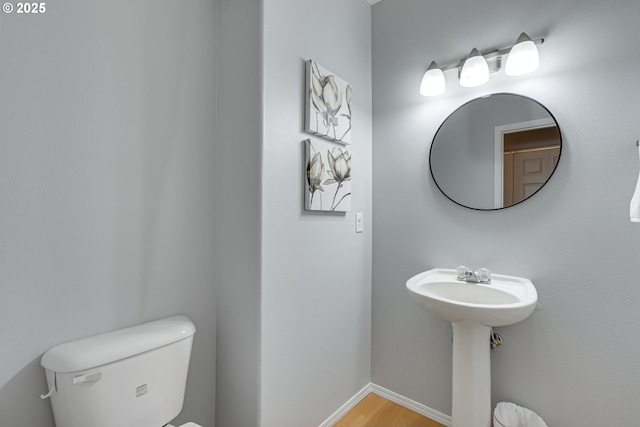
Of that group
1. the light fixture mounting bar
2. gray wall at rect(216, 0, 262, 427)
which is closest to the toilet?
gray wall at rect(216, 0, 262, 427)

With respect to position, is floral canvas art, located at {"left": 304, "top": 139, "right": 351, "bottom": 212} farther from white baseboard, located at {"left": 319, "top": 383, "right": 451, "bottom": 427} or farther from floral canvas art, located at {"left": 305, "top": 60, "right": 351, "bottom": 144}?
white baseboard, located at {"left": 319, "top": 383, "right": 451, "bottom": 427}

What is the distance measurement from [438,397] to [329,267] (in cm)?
99

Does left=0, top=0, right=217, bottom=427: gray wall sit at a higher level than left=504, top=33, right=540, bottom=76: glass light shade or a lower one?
lower

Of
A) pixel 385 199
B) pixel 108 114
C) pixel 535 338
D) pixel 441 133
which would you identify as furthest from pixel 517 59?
pixel 108 114

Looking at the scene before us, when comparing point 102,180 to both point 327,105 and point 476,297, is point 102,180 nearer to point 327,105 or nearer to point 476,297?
point 327,105

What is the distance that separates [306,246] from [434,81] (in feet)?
3.80

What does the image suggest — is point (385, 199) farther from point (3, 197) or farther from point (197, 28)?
point (3, 197)

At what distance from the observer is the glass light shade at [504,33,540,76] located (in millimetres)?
1360

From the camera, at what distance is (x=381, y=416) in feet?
5.73

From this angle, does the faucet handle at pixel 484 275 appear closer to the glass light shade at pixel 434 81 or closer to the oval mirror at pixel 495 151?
the oval mirror at pixel 495 151

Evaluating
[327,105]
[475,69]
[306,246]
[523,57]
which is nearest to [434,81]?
[475,69]

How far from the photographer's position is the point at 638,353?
123 centimetres

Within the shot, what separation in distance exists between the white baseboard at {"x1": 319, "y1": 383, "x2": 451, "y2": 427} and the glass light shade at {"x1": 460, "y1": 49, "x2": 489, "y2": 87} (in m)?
1.83

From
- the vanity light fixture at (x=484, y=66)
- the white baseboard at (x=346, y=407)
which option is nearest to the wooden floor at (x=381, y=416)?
the white baseboard at (x=346, y=407)
